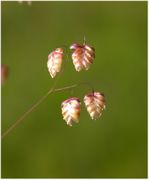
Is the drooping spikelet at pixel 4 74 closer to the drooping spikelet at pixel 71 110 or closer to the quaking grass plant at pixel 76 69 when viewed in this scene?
the quaking grass plant at pixel 76 69

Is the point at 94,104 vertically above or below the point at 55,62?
below

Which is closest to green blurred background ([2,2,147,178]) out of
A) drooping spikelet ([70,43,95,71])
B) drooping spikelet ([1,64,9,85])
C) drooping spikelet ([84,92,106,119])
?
drooping spikelet ([84,92,106,119])

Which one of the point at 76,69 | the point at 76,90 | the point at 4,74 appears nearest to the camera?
the point at 4,74

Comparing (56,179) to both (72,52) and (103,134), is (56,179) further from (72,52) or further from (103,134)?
(72,52)

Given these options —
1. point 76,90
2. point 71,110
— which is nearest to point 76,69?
point 71,110

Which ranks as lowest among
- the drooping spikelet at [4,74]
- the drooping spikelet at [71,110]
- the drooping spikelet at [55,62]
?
the drooping spikelet at [71,110]

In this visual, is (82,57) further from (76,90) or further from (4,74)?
(76,90)

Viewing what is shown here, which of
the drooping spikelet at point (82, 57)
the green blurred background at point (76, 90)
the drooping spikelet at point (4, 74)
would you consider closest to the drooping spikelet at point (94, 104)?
the drooping spikelet at point (82, 57)
